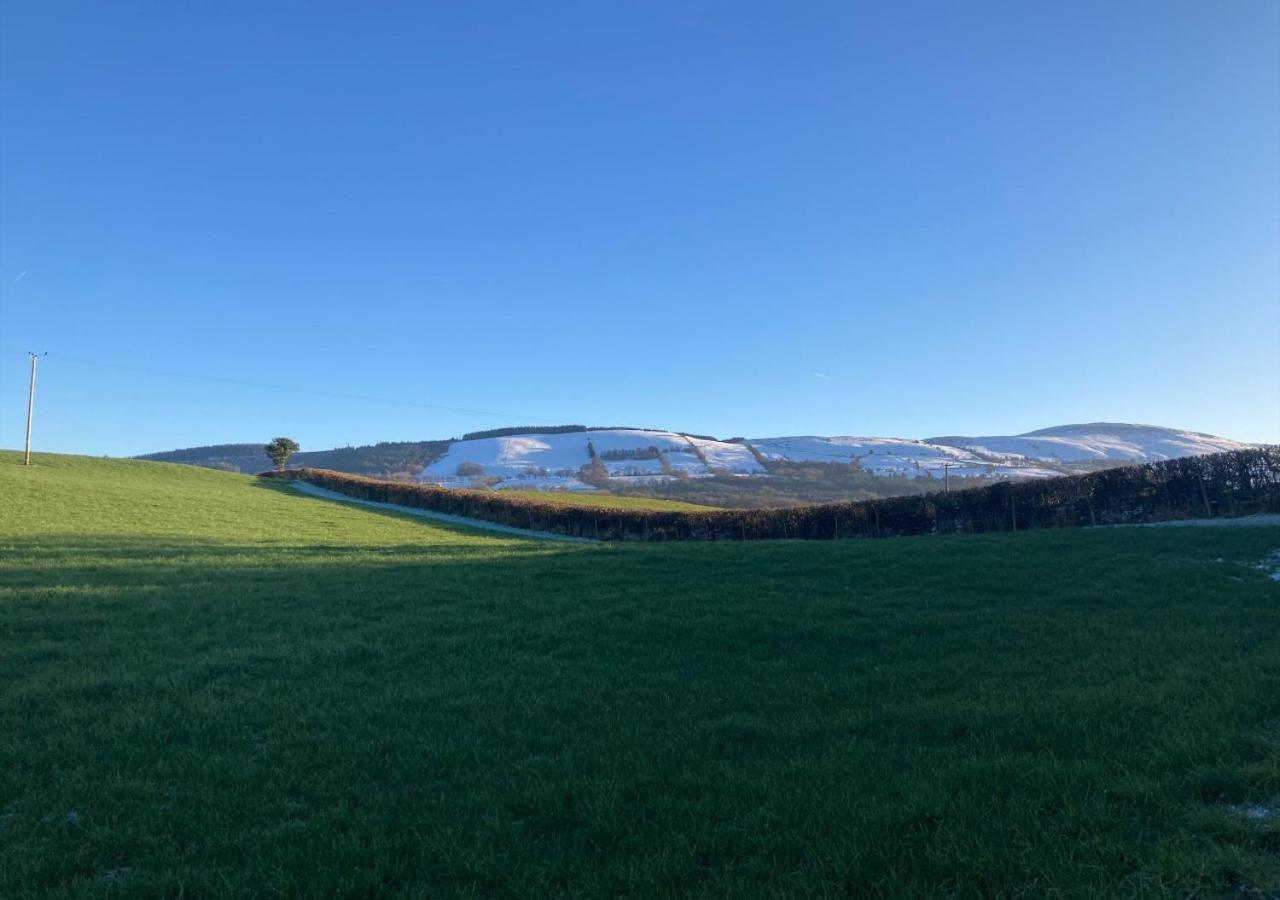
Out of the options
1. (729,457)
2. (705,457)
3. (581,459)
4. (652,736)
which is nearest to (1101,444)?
(729,457)

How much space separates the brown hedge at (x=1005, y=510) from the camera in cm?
2098

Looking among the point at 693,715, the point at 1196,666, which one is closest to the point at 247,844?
the point at 693,715

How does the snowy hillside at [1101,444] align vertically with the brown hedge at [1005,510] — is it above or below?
above

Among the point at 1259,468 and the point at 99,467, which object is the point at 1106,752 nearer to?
the point at 1259,468

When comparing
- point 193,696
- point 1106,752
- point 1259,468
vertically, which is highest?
point 1259,468

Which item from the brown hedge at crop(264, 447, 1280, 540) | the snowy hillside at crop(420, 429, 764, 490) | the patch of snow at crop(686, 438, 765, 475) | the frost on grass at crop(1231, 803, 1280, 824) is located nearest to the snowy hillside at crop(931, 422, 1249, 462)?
the patch of snow at crop(686, 438, 765, 475)

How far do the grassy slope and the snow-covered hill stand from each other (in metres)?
58.1

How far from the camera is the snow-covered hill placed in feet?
247

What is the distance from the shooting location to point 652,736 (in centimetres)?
602

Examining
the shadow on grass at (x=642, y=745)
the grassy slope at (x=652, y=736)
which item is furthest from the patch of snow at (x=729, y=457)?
the shadow on grass at (x=642, y=745)

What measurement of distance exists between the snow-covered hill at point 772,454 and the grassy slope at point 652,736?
58106 millimetres

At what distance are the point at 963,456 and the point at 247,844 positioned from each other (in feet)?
290

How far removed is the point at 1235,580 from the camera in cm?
1152

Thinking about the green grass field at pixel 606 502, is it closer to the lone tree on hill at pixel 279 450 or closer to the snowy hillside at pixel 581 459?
the snowy hillside at pixel 581 459
